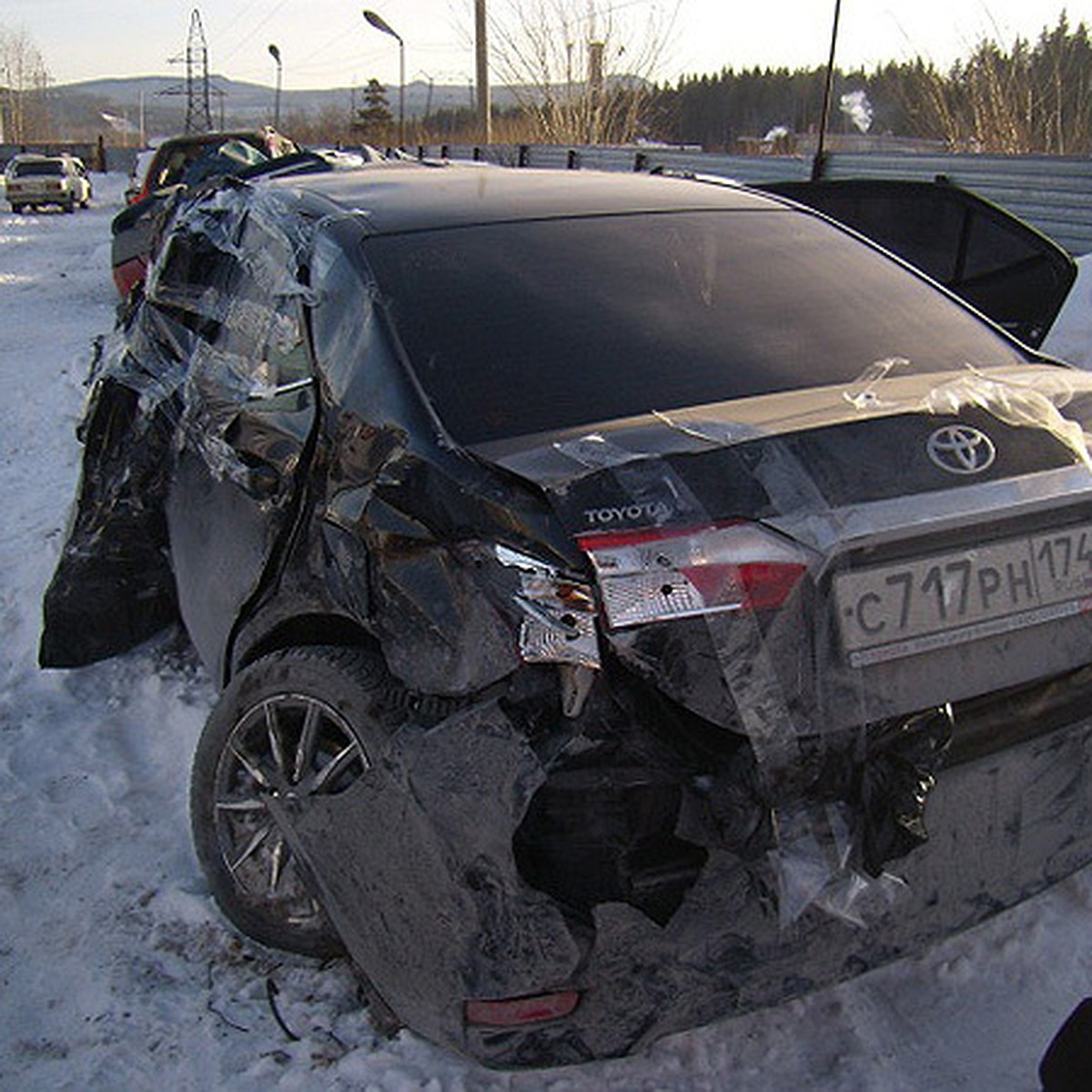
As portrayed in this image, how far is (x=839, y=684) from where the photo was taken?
179cm

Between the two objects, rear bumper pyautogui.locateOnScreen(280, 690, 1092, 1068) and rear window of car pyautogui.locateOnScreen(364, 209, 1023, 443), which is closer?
rear bumper pyautogui.locateOnScreen(280, 690, 1092, 1068)

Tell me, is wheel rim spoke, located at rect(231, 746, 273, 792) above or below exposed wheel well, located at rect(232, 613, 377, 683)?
below

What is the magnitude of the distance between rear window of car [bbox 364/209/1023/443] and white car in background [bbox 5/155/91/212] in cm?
3234

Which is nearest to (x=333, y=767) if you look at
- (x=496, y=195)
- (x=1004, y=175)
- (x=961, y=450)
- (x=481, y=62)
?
(x=961, y=450)

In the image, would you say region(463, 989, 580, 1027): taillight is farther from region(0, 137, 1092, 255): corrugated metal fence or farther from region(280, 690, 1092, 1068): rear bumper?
region(0, 137, 1092, 255): corrugated metal fence

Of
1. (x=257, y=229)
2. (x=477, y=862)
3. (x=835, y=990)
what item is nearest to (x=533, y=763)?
(x=477, y=862)

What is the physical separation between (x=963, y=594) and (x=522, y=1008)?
997mm

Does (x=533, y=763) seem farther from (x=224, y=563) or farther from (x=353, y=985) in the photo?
(x=224, y=563)

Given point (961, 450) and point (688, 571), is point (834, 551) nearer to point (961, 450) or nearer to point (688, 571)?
point (688, 571)

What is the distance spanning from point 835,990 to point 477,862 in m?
0.98

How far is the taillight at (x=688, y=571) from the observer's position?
1.75 meters

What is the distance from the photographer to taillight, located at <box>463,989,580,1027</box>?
1.77 meters

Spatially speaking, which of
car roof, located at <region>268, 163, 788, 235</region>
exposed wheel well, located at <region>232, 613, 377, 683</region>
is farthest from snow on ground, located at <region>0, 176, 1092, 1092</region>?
car roof, located at <region>268, 163, 788, 235</region>

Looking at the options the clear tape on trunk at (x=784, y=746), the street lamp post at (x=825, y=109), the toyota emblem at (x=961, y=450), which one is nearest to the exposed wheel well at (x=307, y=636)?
the clear tape on trunk at (x=784, y=746)
